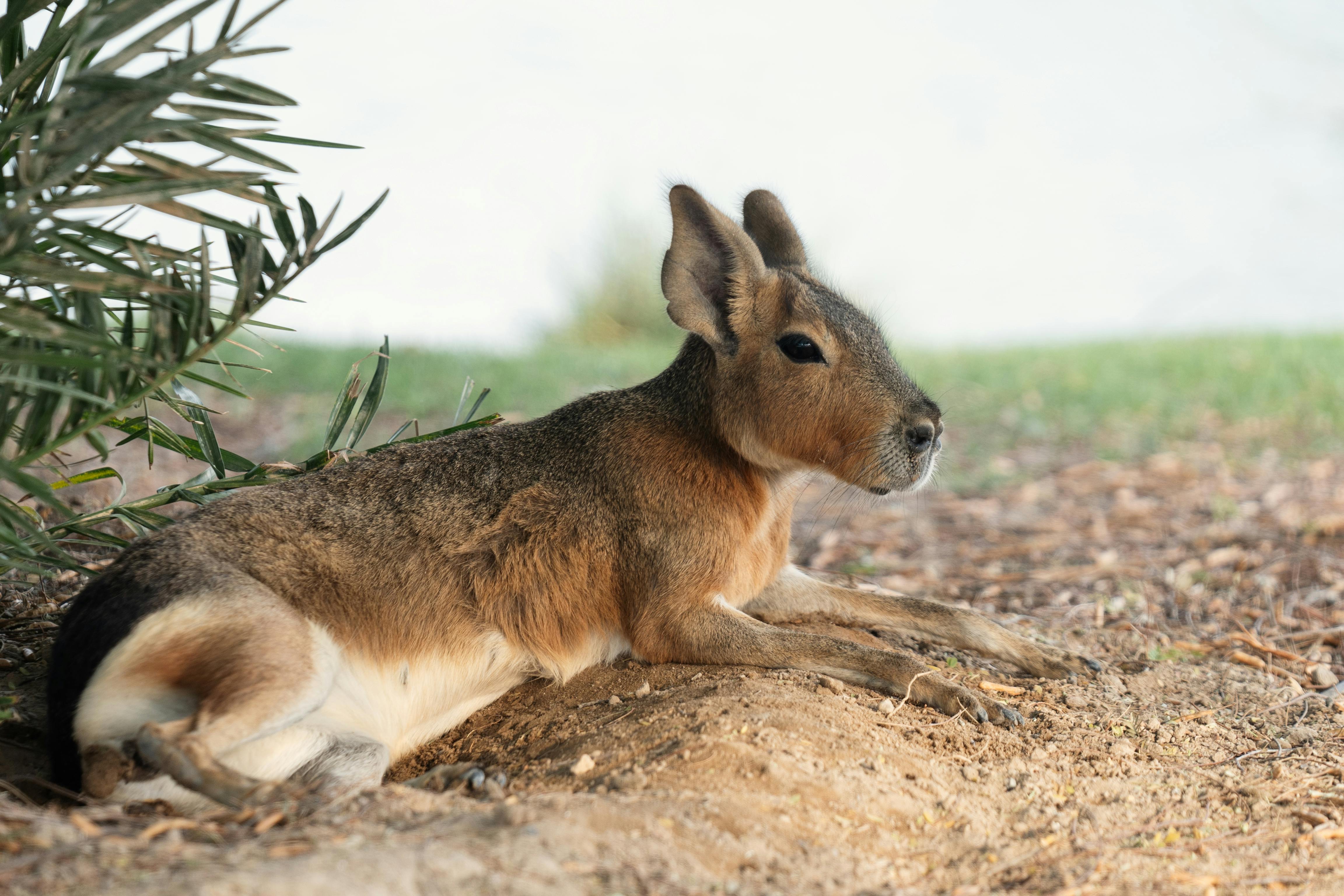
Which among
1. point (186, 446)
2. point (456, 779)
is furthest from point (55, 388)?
point (456, 779)

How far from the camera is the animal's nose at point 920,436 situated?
356 centimetres

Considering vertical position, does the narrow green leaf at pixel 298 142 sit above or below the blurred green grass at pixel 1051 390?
above

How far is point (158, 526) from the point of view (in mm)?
3543

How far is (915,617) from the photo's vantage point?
13.2ft

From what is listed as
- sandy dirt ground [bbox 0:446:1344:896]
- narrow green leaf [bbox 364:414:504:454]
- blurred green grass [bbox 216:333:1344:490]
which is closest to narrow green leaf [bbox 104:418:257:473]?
narrow green leaf [bbox 364:414:504:454]

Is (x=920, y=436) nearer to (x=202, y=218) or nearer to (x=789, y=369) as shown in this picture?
(x=789, y=369)

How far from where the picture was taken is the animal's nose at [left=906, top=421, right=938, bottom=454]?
356cm

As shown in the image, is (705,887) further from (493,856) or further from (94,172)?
(94,172)

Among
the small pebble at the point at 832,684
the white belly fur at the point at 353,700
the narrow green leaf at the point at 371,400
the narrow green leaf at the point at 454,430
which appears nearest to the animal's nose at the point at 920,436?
the small pebble at the point at 832,684

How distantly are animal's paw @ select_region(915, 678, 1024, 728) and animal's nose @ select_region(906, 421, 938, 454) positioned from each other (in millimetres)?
778

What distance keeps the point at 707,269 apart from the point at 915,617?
1552 millimetres

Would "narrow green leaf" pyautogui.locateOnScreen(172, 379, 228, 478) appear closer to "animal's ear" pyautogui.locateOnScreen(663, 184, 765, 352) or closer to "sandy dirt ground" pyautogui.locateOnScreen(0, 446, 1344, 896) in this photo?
"sandy dirt ground" pyautogui.locateOnScreen(0, 446, 1344, 896)

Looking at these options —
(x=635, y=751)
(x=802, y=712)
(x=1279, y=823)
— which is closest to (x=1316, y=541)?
(x=1279, y=823)

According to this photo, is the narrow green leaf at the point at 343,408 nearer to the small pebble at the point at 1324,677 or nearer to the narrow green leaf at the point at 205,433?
the narrow green leaf at the point at 205,433
